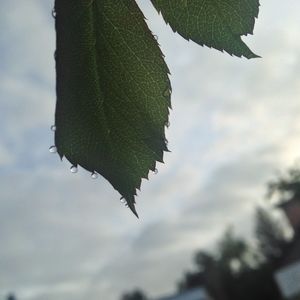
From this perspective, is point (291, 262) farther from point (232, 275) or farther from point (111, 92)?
point (111, 92)

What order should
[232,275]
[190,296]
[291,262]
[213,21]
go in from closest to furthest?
[213,21] < [291,262] < [190,296] < [232,275]

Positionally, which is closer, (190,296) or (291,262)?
(291,262)

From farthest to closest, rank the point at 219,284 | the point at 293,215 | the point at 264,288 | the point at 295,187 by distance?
the point at 219,284 < the point at 264,288 < the point at 293,215 < the point at 295,187

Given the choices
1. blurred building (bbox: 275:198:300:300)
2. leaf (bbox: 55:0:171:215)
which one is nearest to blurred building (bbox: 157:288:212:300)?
blurred building (bbox: 275:198:300:300)

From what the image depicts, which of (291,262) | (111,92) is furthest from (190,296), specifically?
(111,92)

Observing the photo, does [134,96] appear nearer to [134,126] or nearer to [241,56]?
[134,126]

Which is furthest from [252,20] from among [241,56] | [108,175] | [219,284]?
[219,284]
